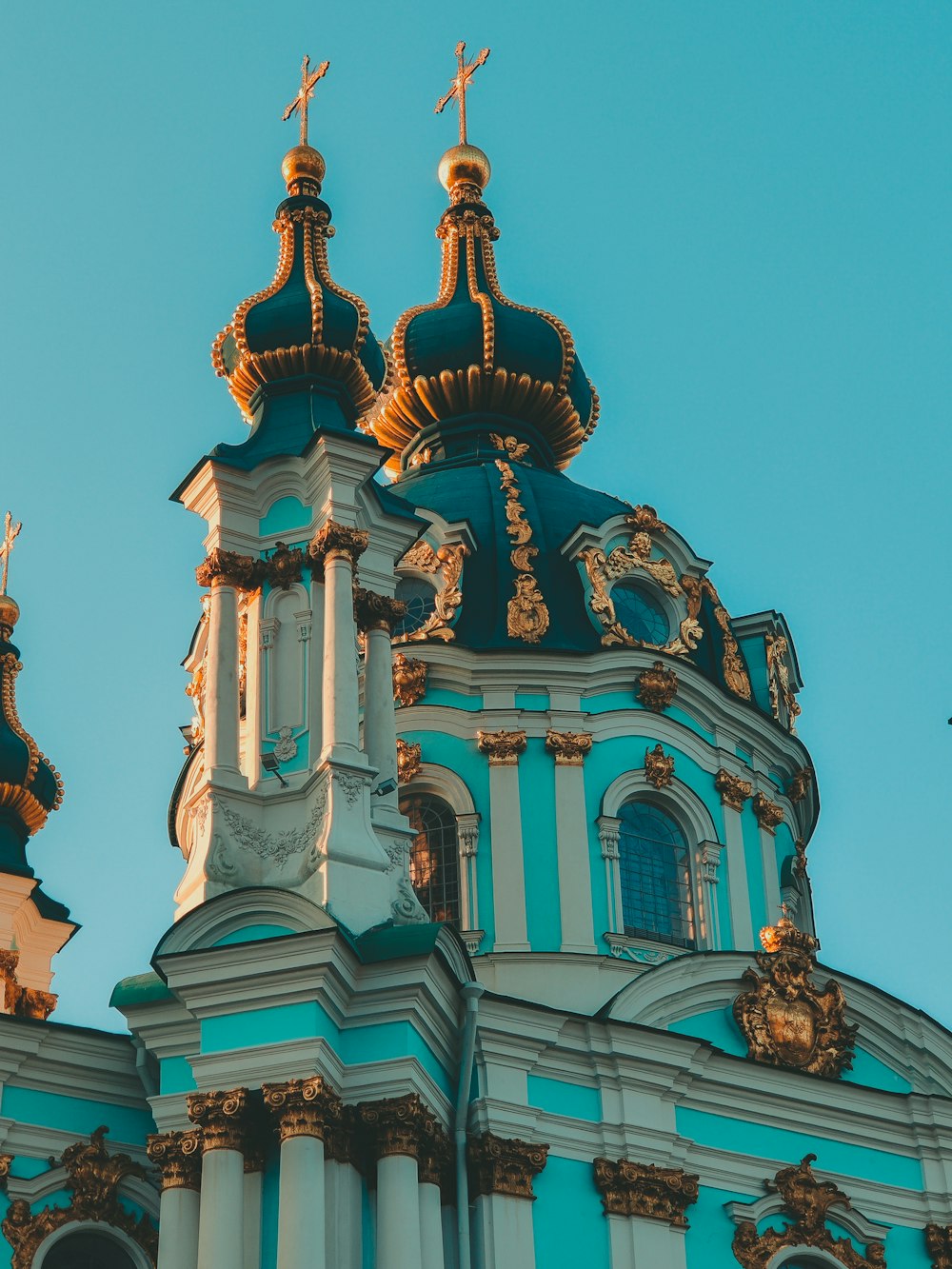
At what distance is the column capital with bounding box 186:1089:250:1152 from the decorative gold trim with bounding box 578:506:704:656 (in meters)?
7.39

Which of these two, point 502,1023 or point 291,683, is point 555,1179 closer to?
point 502,1023

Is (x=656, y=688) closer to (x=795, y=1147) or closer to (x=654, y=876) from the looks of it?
(x=654, y=876)

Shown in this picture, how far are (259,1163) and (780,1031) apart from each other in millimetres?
5386

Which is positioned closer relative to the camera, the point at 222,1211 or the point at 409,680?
the point at 222,1211

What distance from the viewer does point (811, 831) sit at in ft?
80.3

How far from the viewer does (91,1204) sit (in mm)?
17609

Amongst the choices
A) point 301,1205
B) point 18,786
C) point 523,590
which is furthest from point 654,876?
point 301,1205

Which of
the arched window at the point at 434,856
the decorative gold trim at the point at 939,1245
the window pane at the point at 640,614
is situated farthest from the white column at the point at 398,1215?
the window pane at the point at 640,614

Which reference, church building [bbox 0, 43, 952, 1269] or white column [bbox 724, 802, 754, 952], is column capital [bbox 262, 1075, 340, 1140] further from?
white column [bbox 724, 802, 754, 952]

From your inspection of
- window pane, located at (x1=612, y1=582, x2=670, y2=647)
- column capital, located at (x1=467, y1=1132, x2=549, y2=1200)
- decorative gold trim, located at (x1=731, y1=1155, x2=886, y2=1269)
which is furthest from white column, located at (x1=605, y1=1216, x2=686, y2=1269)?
window pane, located at (x1=612, y1=582, x2=670, y2=647)

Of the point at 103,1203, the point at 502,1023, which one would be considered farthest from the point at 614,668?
the point at 103,1203

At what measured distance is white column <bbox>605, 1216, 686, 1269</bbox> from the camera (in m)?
18.4

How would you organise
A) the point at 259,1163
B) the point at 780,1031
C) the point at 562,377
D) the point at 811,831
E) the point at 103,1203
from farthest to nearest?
1. the point at 562,377
2. the point at 811,831
3. the point at 780,1031
4. the point at 103,1203
5. the point at 259,1163

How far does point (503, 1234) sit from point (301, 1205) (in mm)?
2412
